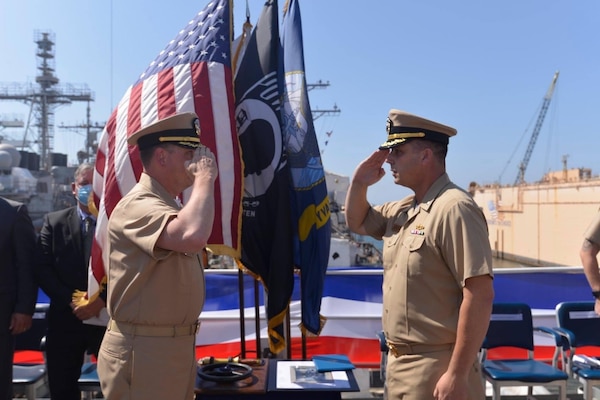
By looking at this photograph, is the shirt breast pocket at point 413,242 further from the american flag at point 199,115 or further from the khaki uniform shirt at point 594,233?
the khaki uniform shirt at point 594,233

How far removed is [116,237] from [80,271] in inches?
56.4

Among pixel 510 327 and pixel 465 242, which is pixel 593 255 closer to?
pixel 510 327

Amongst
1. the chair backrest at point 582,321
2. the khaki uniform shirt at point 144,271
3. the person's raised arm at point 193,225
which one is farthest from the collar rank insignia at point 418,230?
the chair backrest at point 582,321

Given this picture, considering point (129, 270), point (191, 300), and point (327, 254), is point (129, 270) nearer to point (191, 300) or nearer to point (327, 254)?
point (191, 300)

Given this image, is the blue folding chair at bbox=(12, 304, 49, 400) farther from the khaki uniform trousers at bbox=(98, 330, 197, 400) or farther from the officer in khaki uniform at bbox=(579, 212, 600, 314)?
the officer in khaki uniform at bbox=(579, 212, 600, 314)

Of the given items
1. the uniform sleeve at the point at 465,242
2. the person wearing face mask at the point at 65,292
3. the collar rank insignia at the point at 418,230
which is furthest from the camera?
the person wearing face mask at the point at 65,292

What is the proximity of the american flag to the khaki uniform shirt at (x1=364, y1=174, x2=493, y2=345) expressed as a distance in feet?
4.21

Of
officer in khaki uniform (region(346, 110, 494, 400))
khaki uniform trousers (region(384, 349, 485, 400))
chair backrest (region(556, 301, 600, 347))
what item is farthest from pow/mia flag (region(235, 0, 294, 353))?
chair backrest (region(556, 301, 600, 347))

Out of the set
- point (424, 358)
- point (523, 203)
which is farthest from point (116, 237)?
point (523, 203)

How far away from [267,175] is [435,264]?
1.56 meters

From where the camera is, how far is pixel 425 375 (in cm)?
197

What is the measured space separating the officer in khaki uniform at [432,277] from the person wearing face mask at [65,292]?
2.10 m

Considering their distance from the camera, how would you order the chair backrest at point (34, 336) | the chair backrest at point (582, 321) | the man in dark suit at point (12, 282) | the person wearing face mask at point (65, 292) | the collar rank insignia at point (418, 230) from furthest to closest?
the chair backrest at point (582, 321) < the chair backrest at point (34, 336) < the person wearing face mask at point (65, 292) < the man in dark suit at point (12, 282) < the collar rank insignia at point (418, 230)

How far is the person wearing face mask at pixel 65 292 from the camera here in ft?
10.4
